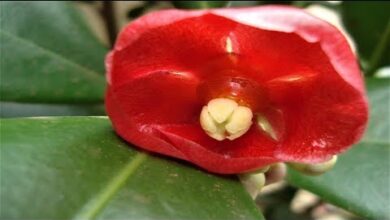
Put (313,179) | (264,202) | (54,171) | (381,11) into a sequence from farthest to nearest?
(264,202) < (381,11) < (313,179) < (54,171)

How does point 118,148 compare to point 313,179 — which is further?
point 313,179

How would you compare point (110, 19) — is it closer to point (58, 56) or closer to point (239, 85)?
point (58, 56)

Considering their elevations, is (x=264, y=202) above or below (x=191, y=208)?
below

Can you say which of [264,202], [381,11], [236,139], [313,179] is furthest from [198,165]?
[264,202]

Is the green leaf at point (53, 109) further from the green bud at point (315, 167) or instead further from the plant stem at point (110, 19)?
the green bud at point (315, 167)

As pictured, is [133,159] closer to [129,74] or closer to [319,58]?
[129,74]

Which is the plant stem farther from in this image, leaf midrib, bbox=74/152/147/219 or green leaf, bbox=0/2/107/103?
leaf midrib, bbox=74/152/147/219

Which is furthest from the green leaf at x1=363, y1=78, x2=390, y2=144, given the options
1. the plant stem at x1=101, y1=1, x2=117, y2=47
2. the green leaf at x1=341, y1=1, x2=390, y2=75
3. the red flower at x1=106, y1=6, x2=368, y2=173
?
the plant stem at x1=101, y1=1, x2=117, y2=47
